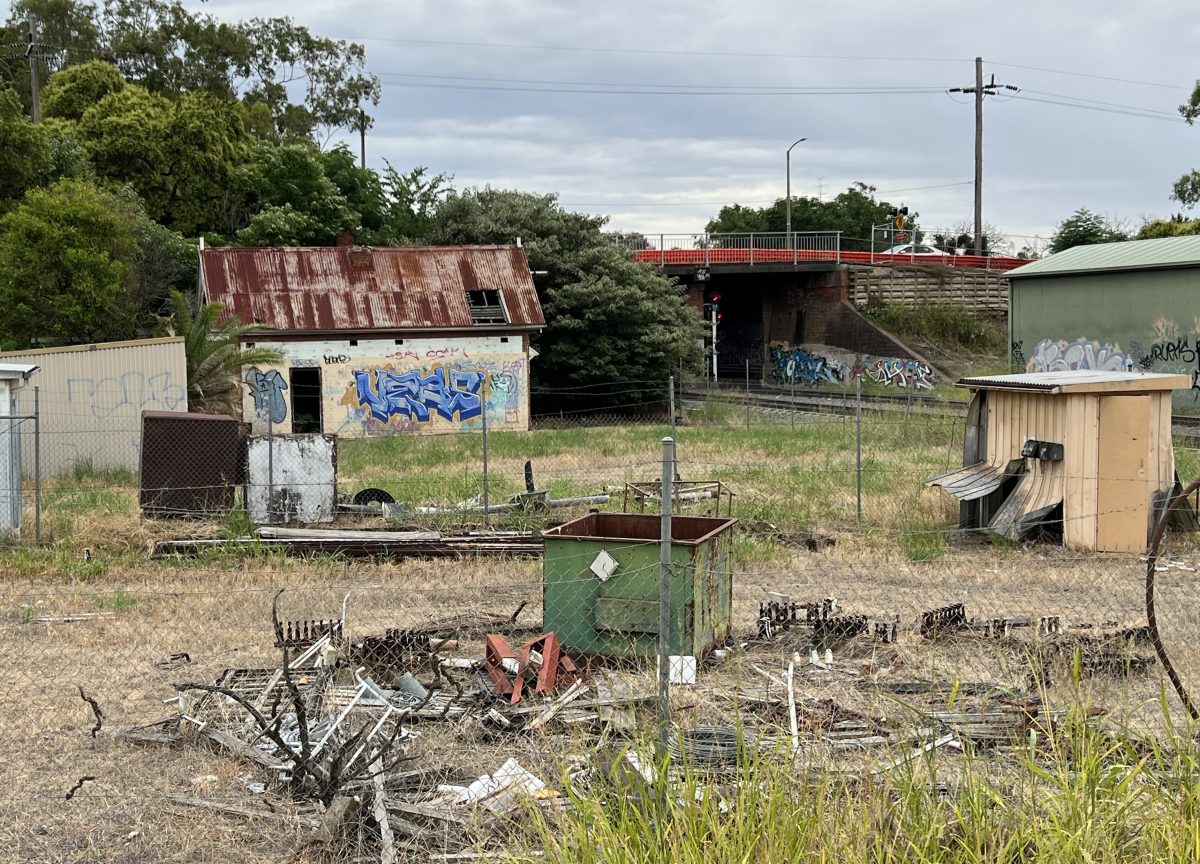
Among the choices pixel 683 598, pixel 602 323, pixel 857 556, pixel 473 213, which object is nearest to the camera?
pixel 683 598

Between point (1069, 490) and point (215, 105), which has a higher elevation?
point (215, 105)

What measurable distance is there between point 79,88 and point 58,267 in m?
29.3

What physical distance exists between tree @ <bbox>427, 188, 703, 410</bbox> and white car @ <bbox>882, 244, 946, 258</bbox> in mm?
18162

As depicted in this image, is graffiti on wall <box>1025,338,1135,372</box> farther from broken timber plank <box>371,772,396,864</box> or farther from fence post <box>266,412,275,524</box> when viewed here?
broken timber plank <box>371,772,396,864</box>

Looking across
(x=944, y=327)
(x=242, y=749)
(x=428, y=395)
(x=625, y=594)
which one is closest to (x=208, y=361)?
(x=428, y=395)

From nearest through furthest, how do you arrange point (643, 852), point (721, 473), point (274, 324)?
1. point (643, 852)
2. point (721, 473)
3. point (274, 324)

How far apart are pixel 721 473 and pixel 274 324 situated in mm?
16751

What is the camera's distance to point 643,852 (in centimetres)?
434

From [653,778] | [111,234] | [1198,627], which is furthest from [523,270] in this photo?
[653,778]

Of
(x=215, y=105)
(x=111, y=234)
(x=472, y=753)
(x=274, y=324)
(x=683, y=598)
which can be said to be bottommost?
(x=472, y=753)

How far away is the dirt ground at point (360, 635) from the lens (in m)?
5.81

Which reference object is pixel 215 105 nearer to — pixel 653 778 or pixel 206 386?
pixel 206 386

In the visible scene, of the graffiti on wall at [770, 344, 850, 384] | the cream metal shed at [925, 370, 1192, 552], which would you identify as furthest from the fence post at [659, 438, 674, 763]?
the graffiti on wall at [770, 344, 850, 384]

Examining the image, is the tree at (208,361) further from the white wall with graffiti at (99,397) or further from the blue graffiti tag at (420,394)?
the blue graffiti tag at (420,394)
